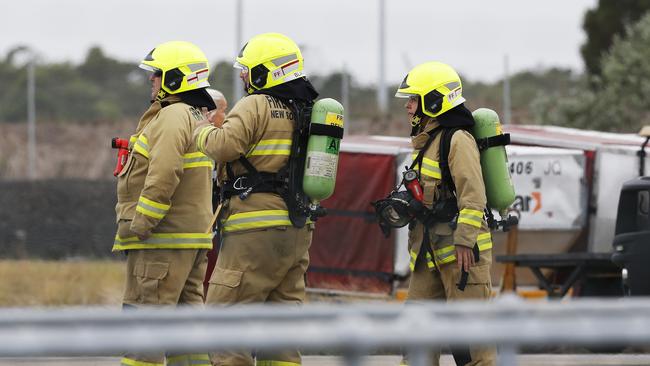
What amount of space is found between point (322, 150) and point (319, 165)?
0.26 feet

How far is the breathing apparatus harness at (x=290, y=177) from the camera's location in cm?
654

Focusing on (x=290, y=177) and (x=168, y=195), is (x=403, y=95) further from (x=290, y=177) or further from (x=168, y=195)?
(x=168, y=195)

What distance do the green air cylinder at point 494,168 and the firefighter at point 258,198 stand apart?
41.0 inches

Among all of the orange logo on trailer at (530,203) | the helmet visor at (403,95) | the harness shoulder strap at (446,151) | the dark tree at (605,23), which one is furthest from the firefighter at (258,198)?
the dark tree at (605,23)

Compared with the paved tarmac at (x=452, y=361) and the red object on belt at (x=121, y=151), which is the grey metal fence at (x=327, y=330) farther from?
the paved tarmac at (x=452, y=361)

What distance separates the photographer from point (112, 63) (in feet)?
217

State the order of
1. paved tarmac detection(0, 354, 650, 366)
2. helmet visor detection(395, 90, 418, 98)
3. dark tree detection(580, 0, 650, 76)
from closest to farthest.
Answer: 1. helmet visor detection(395, 90, 418, 98)
2. paved tarmac detection(0, 354, 650, 366)
3. dark tree detection(580, 0, 650, 76)

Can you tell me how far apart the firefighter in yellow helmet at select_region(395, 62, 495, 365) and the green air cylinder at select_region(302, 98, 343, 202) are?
0.64m

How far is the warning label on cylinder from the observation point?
21.4 ft

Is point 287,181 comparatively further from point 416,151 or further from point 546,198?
point 546,198

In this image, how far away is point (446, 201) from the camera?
6980 millimetres

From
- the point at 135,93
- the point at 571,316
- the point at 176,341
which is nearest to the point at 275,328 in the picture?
the point at 176,341

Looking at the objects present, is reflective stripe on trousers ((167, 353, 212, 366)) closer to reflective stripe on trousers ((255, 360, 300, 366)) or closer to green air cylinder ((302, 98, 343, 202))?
reflective stripe on trousers ((255, 360, 300, 366))

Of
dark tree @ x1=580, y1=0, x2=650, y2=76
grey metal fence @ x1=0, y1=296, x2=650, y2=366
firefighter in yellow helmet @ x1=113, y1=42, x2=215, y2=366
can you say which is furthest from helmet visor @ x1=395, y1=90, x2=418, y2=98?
dark tree @ x1=580, y1=0, x2=650, y2=76
